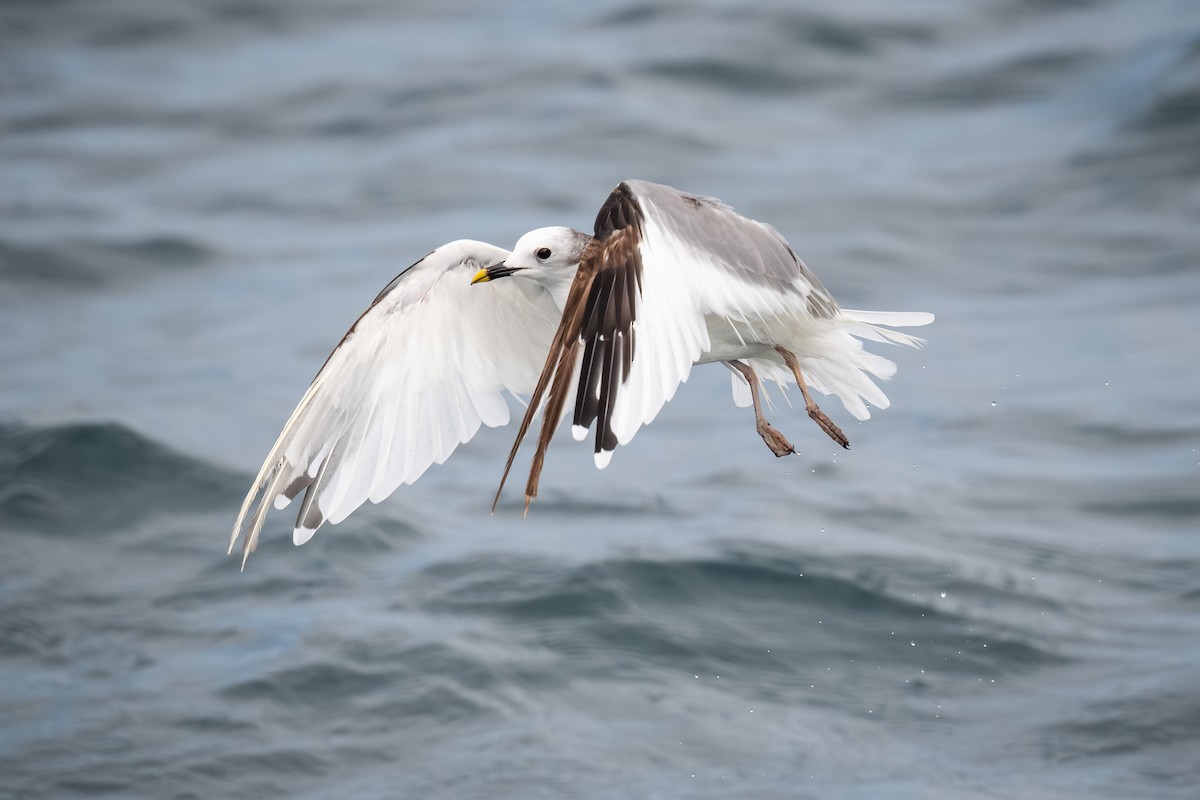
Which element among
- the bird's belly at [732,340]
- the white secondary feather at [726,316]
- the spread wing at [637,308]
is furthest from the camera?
the bird's belly at [732,340]

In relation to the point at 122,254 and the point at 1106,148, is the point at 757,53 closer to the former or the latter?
the point at 1106,148

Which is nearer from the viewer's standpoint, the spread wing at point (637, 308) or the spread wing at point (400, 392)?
the spread wing at point (637, 308)

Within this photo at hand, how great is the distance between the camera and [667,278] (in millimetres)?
5789

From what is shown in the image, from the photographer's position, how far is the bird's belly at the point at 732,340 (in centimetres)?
670

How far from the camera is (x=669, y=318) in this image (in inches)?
223

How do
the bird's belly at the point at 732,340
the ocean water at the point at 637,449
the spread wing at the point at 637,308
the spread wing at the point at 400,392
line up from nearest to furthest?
the spread wing at the point at 637,308
the bird's belly at the point at 732,340
the spread wing at the point at 400,392
the ocean water at the point at 637,449

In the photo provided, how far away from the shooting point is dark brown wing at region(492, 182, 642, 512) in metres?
5.39

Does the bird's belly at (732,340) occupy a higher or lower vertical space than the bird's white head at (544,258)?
lower

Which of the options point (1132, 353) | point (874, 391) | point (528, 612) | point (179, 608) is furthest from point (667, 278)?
point (1132, 353)

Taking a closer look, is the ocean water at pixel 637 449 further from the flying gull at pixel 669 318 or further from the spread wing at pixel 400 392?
the flying gull at pixel 669 318

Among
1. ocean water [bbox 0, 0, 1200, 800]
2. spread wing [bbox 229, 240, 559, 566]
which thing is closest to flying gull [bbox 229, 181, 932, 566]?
spread wing [bbox 229, 240, 559, 566]

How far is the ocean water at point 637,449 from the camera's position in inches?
421

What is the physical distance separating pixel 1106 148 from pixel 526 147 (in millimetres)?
7337

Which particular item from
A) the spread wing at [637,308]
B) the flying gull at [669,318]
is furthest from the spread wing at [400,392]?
the spread wing at [637,308]
